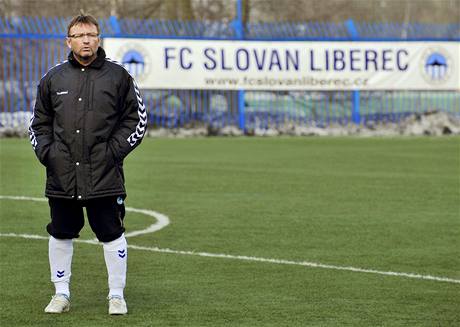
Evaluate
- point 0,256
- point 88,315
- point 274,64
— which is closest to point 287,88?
point 274,64

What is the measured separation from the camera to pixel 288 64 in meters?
29.8

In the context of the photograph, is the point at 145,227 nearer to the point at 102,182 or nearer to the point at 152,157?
the point at 102,182

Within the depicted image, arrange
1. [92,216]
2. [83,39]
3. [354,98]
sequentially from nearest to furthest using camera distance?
[83,39] → [92,216] → [354,98]

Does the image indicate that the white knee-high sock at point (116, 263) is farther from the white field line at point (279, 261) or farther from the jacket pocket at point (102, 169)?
the white field line at point (279, 261)

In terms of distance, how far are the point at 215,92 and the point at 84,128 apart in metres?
22.7

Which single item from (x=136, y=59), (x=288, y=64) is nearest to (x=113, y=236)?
(x=136, y=59)

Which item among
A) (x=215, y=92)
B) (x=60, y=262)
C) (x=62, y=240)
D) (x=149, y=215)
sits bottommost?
(x=149, y=215)

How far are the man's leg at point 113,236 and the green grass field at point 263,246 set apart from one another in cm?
16

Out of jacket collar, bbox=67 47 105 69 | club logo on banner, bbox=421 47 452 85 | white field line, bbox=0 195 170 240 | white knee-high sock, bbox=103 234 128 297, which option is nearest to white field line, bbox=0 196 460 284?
white field line, bbox=0 195 170 240

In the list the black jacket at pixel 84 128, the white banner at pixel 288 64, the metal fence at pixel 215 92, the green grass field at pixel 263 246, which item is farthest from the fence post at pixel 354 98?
the black jacket at pixel 84 128

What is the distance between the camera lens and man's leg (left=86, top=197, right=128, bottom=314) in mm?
7602

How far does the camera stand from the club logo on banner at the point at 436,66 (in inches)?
1209

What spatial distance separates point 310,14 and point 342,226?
28473 millimetres

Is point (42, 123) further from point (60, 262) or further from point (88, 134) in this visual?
point (60, 262)
